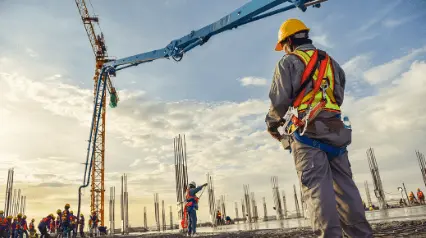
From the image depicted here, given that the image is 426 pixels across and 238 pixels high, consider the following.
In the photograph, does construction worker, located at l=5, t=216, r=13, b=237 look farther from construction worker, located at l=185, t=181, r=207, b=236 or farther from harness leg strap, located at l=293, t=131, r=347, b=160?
harness leg strap, located at l=293, t=131, r=347, b=160

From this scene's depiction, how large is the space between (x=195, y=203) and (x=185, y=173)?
9788 millimetres

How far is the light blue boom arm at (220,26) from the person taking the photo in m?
8.23

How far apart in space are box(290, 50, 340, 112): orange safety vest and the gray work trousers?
33cm

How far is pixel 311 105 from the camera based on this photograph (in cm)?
236

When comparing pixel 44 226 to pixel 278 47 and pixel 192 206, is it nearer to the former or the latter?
pixel 192 206

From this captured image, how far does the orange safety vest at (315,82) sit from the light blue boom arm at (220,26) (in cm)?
556

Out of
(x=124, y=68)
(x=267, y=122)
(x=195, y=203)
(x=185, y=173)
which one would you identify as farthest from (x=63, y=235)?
(x=267, y=122)

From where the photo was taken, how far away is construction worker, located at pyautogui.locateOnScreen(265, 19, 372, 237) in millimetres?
2164

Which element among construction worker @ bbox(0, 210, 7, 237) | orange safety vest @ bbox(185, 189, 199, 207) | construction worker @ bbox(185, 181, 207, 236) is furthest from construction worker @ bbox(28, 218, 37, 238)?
orange safety vest @ bbox(185, 189, 199, 207)

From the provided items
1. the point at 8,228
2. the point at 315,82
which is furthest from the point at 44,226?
the point at 315,82

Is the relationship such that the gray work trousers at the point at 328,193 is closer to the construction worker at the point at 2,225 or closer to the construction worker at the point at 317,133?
the construction worker at the point at 317,133

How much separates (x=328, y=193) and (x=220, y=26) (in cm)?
848

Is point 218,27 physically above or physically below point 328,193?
above

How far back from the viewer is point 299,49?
254 centimetres
